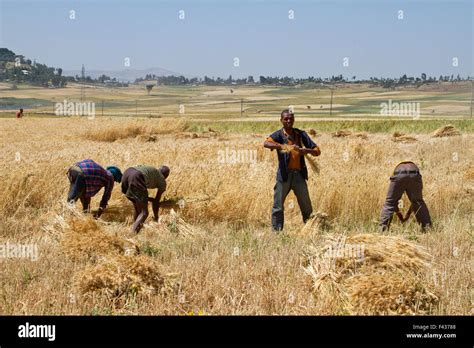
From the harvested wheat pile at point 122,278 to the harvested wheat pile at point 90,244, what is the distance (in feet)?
2.65

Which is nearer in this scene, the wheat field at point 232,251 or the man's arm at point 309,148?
the wheat field at point 232,251

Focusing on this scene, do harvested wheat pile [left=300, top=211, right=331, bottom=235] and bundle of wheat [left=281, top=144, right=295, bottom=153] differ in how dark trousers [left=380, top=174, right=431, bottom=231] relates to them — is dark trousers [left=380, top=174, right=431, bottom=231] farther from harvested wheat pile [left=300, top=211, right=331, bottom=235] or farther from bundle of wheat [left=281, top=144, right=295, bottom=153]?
bundle of wheat [left=281, top=144, right=295, bottom=153]

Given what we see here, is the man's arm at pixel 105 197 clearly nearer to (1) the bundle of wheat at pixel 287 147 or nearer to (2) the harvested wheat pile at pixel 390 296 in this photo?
(1) the bundle of wheat at pixel 287 147

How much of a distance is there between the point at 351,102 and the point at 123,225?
8190 centimetres

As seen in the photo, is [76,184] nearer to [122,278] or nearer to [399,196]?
[122,278]

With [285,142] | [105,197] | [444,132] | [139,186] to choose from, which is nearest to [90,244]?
[139,186]

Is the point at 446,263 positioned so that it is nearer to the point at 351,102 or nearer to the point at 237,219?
the point at 237,219

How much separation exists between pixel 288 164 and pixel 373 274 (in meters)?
2.90

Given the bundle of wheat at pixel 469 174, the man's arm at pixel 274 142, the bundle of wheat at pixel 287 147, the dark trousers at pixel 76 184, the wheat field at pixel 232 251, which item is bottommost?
the wheat field at pixel 232 251

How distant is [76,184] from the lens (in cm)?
783

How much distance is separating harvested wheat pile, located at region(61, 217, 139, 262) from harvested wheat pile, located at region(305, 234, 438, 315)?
2.06 m

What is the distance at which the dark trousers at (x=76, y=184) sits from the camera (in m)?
7.78

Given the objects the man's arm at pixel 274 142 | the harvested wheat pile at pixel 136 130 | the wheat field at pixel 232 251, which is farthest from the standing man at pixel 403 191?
the harvested wheat pile at pixel 136 130
